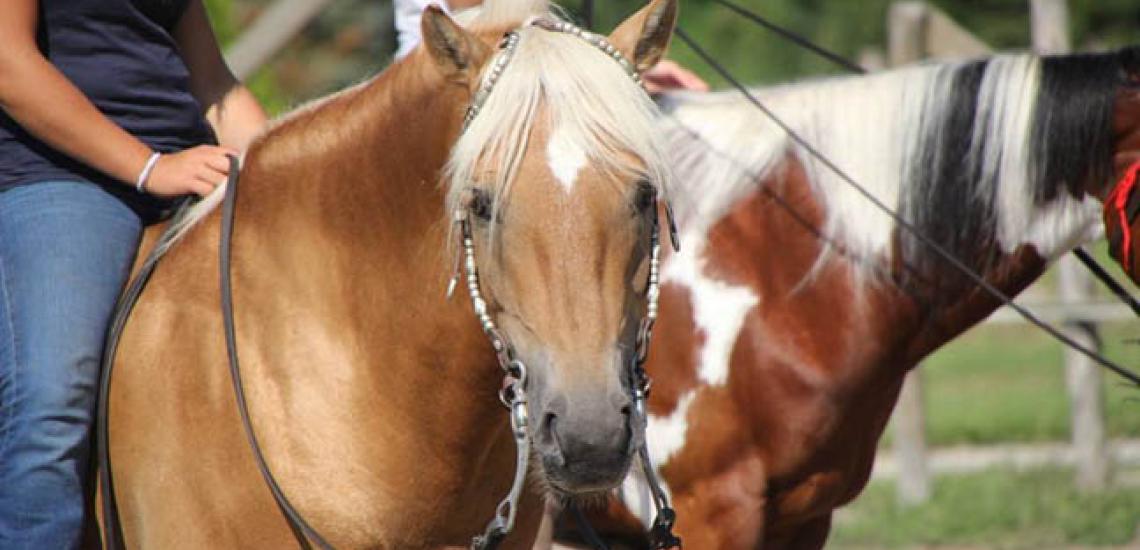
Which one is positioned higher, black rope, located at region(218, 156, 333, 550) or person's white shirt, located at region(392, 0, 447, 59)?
person's white shirt, located at region(392, 0, 447, 59)

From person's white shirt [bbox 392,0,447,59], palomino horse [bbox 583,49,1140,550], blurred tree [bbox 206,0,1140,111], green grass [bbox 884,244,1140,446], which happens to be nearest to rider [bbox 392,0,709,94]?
person's white shirt [bbox 392,0,447,59]

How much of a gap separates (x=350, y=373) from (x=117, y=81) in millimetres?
802

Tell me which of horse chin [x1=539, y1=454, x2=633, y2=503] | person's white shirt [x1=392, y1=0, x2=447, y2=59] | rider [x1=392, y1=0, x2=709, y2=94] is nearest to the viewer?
horse chin [x1=539, y1=454, x2=633, y2=503]

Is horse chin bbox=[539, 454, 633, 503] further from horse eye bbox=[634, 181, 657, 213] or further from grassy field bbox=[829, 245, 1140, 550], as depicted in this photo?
grassy field bbox=[829, 245, 1140, 550]

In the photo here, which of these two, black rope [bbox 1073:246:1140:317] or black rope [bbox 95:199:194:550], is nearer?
black rope [bbox 95:199:194:550]

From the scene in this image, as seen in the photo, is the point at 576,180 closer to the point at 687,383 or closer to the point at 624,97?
the point at 624,97

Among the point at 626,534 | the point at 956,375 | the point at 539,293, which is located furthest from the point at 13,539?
the point at 956,375

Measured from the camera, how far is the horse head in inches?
90.6

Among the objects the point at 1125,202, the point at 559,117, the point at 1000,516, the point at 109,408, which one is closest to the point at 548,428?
the point at 559,117

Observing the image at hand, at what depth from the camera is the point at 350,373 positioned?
2686 mm

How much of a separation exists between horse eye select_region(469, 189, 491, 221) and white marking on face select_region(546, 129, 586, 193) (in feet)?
0.36

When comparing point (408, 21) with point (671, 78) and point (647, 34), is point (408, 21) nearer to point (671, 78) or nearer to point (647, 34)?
point (671, 78)

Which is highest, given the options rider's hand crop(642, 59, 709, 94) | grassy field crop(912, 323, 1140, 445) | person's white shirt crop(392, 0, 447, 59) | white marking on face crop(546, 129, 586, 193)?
white marking on face crop(546, 129, 586, 193)

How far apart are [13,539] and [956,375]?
10.5 meters
